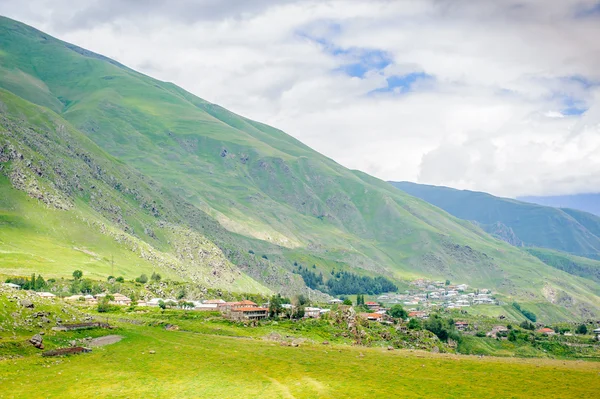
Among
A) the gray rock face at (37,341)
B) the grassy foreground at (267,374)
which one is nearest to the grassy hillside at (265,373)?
the grassy foreground at (267,374)

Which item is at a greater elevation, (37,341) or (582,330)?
(582,330)

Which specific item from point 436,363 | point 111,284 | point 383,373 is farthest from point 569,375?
point 111,284

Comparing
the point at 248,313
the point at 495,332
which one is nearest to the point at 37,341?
the point at 248,313

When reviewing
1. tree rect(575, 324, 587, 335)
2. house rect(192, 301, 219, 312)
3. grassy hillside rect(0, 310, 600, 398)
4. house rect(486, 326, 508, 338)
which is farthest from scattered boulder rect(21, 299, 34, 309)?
tree rect(575, 324, 587, 335)

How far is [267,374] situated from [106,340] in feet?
107

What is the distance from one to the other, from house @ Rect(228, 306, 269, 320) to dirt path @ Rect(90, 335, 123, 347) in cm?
4161

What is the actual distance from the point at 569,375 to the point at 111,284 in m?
149

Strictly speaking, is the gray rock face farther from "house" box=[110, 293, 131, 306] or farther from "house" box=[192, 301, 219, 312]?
"house" box=[192, 301, 219, 312]

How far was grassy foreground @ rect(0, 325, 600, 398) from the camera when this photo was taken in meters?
70.5

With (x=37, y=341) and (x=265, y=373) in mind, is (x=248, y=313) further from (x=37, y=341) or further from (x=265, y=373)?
(x=37, y=341)

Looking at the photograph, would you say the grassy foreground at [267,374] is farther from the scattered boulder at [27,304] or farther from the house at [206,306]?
the house at [206,306]

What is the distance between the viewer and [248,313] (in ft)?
495

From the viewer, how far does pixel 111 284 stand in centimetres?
19300

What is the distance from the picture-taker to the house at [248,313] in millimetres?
140975
